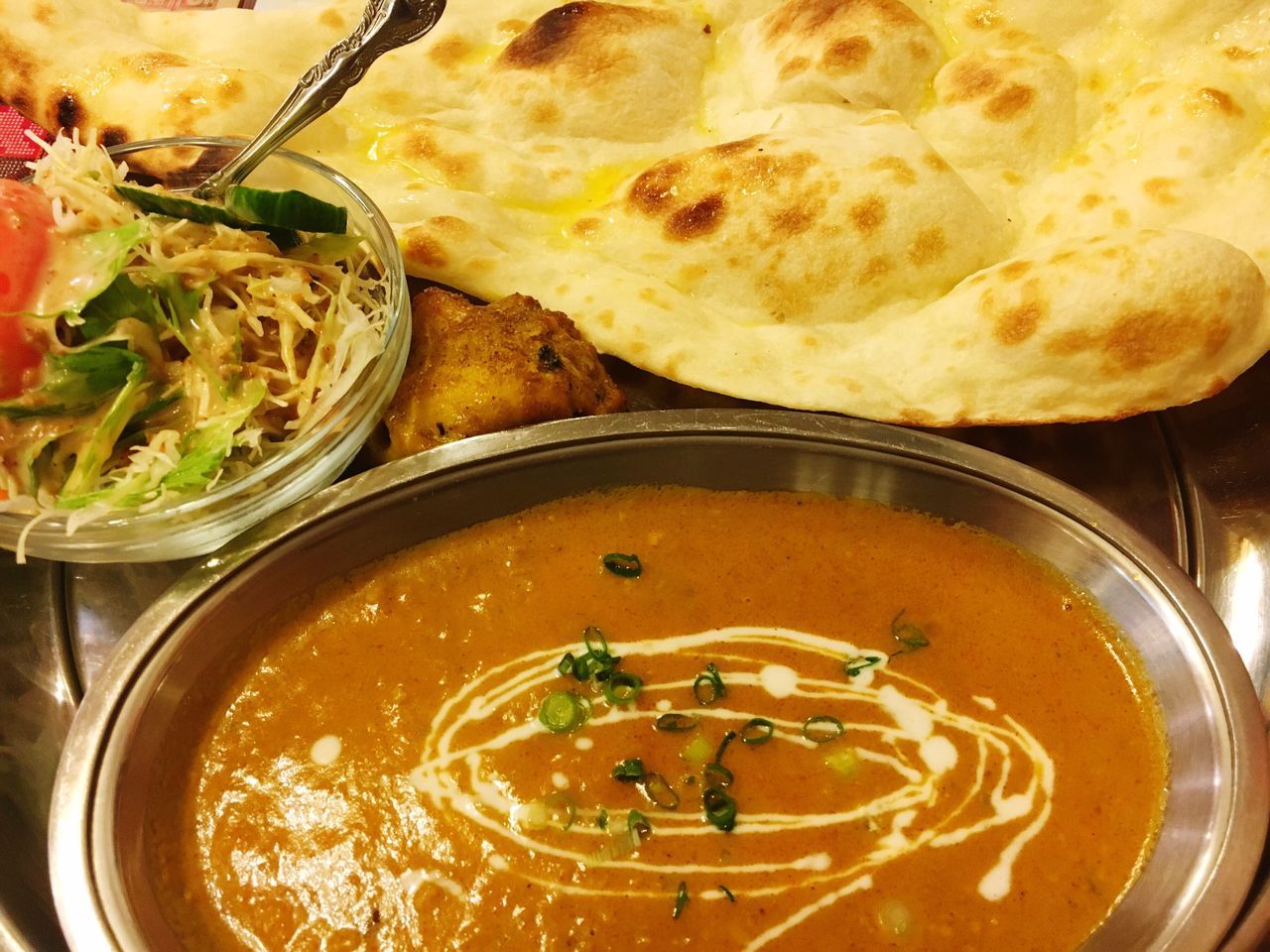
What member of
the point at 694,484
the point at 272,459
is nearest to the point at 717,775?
the point at 694,484

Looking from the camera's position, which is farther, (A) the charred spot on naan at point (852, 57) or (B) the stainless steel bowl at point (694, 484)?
(A) the charred spot on naan at point (852, 57)

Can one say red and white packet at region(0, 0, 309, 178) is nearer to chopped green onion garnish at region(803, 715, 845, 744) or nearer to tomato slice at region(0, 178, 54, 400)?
tomato slice at region(0, 178, 54, 400)

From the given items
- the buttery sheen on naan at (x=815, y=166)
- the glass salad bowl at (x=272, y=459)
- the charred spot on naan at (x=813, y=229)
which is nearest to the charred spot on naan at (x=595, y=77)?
the buttery sheen on naan at (x=815, y=166)

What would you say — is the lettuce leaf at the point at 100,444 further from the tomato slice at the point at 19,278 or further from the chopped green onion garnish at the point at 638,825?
the chopped green onion garnish at the point at 638,825

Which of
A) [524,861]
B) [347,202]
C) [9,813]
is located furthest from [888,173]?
[9,813]

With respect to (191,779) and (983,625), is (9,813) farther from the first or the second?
(983,625)

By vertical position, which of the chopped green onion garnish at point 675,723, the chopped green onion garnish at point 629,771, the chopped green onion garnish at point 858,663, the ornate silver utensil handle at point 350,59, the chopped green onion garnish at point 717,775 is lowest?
the chopped green onion garnish at point 717,775
